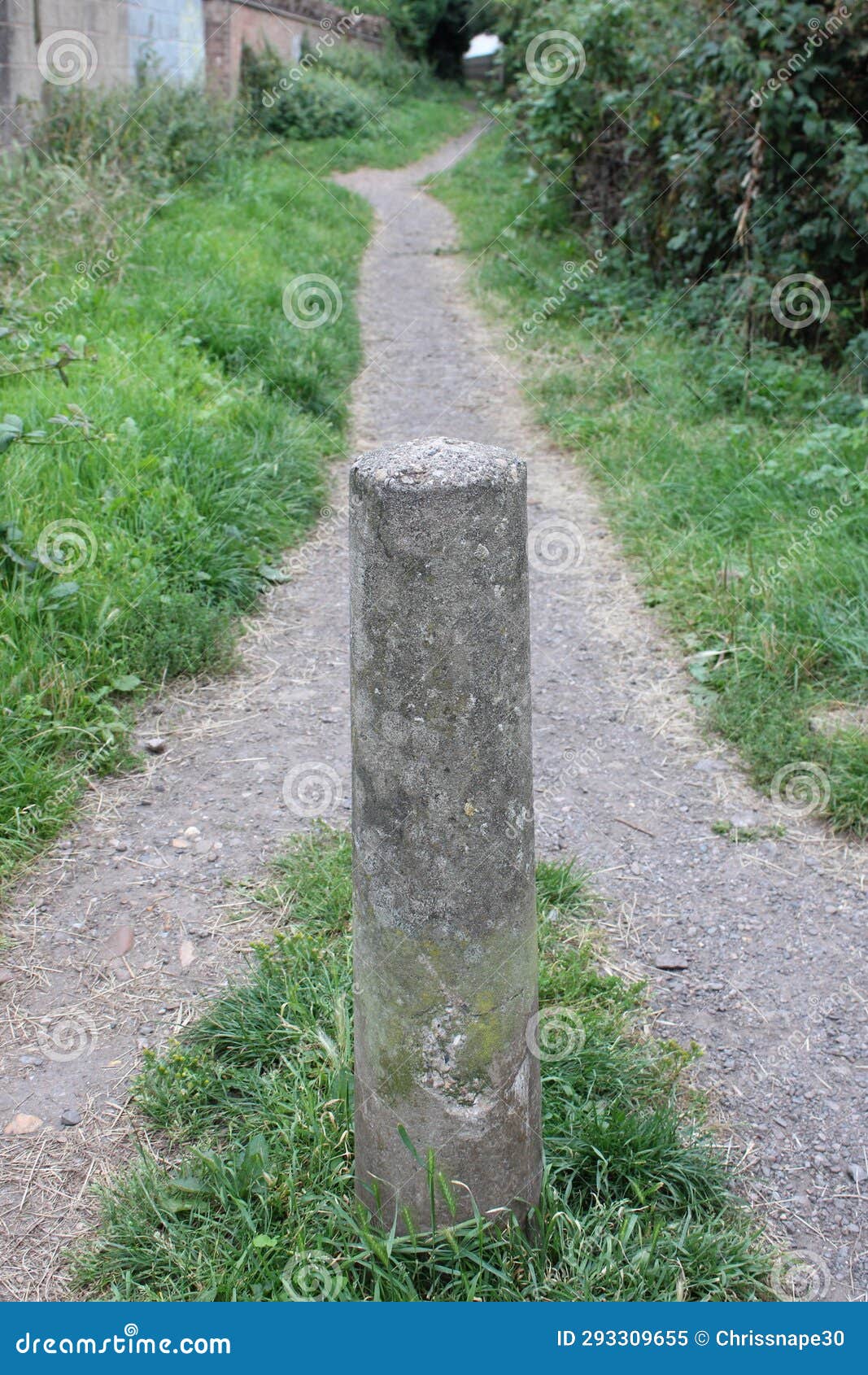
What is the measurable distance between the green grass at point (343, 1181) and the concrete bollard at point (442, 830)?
11 centimetres

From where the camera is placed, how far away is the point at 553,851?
3.59 meters

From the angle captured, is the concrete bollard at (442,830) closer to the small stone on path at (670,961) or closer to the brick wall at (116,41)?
the small stone on path at (670,961)

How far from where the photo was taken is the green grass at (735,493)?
4.05m

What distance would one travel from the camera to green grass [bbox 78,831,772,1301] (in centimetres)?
205

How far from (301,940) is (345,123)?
17562 millimetres

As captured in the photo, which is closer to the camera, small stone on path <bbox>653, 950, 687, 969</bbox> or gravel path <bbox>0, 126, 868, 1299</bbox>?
gravel path <bbox>0, 126, 868, 1299</bbox>

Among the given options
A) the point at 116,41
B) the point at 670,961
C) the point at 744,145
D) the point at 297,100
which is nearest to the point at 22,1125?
the point at 670,961

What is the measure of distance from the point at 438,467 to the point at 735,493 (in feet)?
13.1

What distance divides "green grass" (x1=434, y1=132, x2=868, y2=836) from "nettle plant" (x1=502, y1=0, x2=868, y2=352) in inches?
11.4

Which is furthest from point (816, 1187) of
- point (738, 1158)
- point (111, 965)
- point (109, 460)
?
point (109, 460)

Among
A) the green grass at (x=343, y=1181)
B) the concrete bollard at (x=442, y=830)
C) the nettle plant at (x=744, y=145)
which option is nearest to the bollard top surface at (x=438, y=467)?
the concrete bollard at (x=442, y=830)

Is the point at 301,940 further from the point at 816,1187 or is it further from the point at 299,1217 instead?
the point at 816,1187

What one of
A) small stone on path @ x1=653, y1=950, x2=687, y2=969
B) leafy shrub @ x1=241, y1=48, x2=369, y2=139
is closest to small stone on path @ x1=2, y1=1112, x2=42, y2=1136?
small stone on path @ x1=653, y1=950, x2=687, y2=969

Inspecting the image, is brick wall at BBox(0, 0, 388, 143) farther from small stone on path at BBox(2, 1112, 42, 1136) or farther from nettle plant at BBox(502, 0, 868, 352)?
small stone on path at BBox(2, 1112, 42, 1136)
